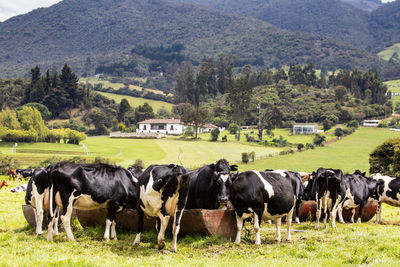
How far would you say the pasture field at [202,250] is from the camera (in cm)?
952

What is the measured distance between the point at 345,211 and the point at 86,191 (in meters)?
10.5

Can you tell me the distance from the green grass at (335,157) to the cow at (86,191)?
51709mm

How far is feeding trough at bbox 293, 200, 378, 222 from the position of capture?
17188 mm

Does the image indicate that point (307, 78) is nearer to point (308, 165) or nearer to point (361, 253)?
point (308, 165)

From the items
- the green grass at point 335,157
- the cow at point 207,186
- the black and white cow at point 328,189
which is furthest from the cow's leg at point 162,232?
the green grass at point 335,157

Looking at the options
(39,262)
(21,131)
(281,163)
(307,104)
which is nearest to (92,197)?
(39,262)

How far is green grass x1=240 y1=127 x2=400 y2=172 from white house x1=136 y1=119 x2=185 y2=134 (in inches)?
1749

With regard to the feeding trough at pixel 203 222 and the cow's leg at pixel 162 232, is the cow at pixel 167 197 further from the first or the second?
the feeding trough at pixel 203 222

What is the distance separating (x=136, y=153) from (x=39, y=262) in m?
80.5

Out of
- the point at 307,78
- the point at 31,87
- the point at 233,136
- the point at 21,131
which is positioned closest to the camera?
the point at 21,131

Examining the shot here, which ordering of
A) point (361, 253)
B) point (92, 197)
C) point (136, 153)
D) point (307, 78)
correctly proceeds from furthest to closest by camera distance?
point (307, 78)
point (136, 153)
point (92, 197)
point (361, 253)

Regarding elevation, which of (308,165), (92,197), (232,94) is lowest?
(308,165)

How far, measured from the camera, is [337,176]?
15594 millimetres

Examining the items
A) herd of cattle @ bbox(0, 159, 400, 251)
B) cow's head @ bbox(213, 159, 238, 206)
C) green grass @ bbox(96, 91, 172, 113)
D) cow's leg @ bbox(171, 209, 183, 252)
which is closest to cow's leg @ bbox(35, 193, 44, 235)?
herd of cattle @ bbox(0, 159, 400, 251)
